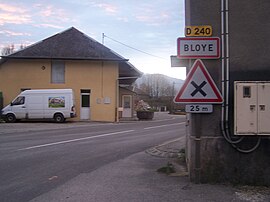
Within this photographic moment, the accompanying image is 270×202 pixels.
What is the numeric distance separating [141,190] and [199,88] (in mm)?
2054

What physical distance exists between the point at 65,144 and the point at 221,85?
25.3 feet

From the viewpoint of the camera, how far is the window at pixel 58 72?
97.6 feet

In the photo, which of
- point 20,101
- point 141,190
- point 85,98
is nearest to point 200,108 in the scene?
point 141,190

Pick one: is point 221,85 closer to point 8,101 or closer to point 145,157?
point 145,157

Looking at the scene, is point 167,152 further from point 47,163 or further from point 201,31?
point 201,31

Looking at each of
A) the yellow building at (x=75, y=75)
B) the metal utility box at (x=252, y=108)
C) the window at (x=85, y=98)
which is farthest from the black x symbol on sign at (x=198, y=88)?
the window at (x=85, y=98)

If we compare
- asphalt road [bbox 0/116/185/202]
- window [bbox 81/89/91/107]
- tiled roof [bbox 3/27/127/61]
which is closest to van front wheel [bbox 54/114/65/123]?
window [bbox 81/89/91/107]

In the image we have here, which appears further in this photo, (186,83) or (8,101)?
(8,101)

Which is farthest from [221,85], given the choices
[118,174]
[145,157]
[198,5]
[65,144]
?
[65,144]

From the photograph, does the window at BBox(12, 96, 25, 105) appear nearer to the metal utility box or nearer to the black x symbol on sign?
the black x symbol on sign

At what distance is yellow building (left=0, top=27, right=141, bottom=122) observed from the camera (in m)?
29.3

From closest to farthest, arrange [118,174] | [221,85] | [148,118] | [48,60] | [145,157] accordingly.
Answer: [221,85], [118,174], [145,157], [48,60], [148,118]

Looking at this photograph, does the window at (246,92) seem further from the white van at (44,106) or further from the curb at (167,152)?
the white van at (44,106)

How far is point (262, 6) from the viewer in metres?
6.05
